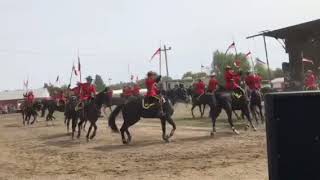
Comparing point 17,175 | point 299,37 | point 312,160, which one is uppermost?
point 299,37

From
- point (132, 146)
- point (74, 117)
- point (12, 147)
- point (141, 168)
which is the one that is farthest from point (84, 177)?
point (74, 117)

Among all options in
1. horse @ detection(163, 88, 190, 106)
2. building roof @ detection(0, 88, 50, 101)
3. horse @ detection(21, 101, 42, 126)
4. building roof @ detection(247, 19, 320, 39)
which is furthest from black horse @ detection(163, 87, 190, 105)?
building roof @ detection(0, 88, 50, 101)

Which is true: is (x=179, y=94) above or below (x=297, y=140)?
above

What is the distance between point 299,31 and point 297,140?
1426 inches

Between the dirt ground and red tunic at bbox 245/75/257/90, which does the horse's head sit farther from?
red tunic at bbox 245/75/257/90

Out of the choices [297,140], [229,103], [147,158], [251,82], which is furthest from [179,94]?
[297,140]

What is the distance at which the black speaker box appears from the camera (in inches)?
133

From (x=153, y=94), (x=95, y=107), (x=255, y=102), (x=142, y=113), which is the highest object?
(x=153, y=94)

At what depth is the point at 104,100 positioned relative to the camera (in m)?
22.1

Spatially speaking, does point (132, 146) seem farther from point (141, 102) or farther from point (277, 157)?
point (277, 157)

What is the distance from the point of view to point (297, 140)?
11.1 ft

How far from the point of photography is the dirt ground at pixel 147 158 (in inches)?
476

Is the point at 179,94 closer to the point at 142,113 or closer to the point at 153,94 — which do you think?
the point at 142,113

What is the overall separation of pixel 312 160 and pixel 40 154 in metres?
16.0
